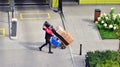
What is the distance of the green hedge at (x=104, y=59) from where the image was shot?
2092 cm

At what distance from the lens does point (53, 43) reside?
81.4ft

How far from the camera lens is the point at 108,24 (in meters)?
26.9

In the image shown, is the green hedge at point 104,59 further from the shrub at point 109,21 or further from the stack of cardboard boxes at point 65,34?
the shrub at point 109,21

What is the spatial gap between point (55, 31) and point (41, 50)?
4.37 ft

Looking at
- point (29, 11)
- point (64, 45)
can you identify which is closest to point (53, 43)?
point (64, 45)

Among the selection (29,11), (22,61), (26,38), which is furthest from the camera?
(29,11)

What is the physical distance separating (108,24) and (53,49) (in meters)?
3.87

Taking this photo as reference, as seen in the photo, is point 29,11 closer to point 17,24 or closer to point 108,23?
point 17,24

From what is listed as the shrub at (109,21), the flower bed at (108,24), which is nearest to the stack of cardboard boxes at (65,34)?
the flower bed at (108,24)

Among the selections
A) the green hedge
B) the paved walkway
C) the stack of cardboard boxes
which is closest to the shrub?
the paved walkway

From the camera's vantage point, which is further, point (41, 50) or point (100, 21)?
point (100, 21)

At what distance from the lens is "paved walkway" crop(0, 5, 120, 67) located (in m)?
23.8

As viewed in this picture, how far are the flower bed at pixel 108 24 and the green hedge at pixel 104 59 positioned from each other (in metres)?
3.84

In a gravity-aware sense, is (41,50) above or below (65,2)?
below
